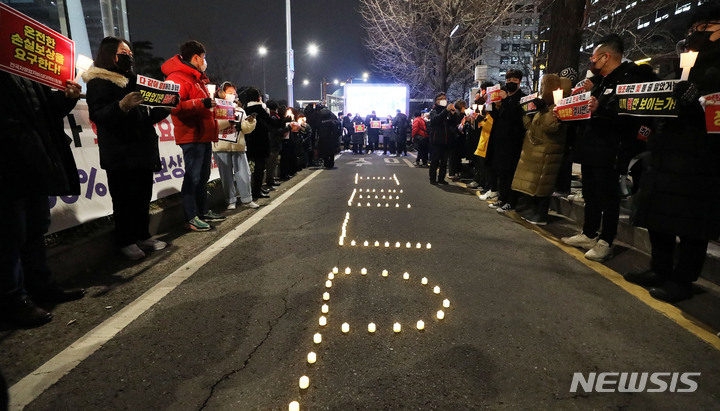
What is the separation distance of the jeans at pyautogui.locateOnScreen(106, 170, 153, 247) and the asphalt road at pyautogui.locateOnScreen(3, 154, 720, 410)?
0.43 meters

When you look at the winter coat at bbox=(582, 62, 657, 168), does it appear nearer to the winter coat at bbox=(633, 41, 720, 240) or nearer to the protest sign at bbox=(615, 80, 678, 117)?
the protest sign at bbox=(615, 80, 678, 117)

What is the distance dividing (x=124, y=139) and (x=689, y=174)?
521cm

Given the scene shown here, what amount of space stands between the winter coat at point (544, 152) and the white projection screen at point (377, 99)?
16970 mm

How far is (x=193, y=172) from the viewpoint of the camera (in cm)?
574

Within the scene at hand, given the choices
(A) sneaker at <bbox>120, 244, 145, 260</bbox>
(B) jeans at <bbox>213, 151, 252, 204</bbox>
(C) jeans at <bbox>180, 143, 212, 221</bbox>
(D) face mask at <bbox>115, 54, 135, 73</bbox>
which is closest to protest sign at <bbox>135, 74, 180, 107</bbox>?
(D) face mask at <bbox>115, 54, 135, 73</bbox>

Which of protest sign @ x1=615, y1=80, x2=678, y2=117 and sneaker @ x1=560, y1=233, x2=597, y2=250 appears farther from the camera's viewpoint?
sneaker @ x1=560, y1=233, x2=597, y2=250

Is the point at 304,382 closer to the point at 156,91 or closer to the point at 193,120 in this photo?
the point at 156,91

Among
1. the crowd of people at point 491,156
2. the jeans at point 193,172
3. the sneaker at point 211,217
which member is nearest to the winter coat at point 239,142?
the crowd of people at point 491,156

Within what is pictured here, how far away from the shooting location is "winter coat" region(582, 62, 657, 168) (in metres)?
4.33

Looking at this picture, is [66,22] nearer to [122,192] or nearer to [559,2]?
[122,192]

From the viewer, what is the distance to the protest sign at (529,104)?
6388 mm

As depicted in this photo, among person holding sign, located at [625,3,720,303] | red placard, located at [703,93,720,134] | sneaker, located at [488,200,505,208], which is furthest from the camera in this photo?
sneaker, located at [488,200,505,208]

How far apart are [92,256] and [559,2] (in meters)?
9.66

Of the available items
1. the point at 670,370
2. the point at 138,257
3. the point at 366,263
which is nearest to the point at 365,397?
the point at 670,370
